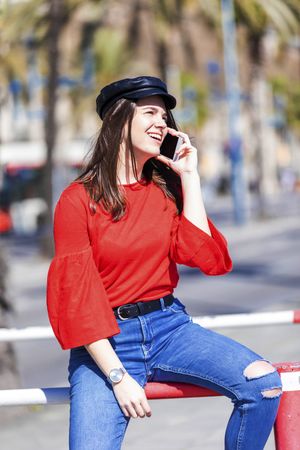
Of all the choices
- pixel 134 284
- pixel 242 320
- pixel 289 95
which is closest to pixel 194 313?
pixel 242 320

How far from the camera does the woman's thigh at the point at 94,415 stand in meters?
2.96

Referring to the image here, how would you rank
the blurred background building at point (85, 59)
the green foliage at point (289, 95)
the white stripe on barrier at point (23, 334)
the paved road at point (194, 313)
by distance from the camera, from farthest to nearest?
the green foliage at point (289, 95) → the blurred background building at point (85, 59) → the paved road at point (194, 313) → the white stripe on barrier at point (23, 334)

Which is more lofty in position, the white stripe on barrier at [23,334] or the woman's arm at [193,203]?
the woman's arm at [193,203]

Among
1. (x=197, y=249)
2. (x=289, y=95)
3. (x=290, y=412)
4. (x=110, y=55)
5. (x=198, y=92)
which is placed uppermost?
(x=110, y=55)

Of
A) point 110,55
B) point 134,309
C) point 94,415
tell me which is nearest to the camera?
point 94,415

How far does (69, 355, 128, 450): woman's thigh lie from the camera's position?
296 cm

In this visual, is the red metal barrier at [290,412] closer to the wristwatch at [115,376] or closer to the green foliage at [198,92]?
the wristwatch at [115,376]

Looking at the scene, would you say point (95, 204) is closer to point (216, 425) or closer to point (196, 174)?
point (196, 174)

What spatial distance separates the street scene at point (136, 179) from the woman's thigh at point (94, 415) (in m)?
0.33

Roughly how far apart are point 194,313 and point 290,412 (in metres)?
9.40

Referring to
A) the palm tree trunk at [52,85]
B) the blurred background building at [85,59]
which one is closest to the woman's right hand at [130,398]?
the blurred background building at [85,59]

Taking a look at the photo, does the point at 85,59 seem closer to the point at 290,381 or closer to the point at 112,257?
the point at 112,257

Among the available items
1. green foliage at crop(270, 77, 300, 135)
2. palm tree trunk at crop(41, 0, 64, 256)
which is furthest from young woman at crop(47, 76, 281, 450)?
green foliage at crop(270, 77, 300, 135)

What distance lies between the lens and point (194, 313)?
12562 mm
